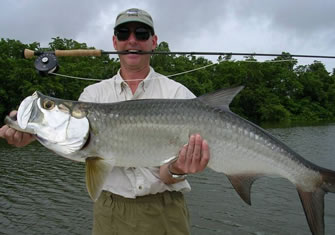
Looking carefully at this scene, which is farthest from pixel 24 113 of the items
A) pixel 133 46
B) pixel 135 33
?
pixel 135 33

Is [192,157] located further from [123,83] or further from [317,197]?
[317,197]

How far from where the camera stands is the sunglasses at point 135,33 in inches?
152

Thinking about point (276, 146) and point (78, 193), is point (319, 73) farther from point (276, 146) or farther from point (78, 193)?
point (276, 146)

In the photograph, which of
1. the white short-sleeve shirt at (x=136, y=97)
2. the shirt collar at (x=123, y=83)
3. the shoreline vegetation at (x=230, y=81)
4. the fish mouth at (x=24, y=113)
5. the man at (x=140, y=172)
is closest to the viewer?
the fish mouth at (x=24, y=113)

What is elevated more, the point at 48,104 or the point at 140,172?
the point at 48,104

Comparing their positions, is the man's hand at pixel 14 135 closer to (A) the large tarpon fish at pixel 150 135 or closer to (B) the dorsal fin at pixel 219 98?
(A) the large tarpon fish at pixel 150 135

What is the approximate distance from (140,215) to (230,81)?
67.0m

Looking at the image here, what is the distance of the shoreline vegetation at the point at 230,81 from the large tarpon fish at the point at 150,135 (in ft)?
124

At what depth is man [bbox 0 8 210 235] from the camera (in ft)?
10.5

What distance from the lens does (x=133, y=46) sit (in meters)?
3.89

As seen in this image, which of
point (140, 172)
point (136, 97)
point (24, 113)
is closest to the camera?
point (24, 113)

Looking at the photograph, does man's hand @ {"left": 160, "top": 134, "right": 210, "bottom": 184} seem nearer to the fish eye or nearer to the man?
the man

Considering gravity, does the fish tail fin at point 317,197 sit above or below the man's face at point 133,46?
below

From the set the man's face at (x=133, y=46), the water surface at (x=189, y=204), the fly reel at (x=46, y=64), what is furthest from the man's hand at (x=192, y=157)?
the water surface at (x=189, y=204)
